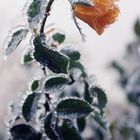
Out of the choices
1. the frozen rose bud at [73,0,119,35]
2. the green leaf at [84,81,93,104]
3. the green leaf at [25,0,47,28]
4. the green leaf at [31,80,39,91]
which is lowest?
the green leaf at [84,81,93,104]

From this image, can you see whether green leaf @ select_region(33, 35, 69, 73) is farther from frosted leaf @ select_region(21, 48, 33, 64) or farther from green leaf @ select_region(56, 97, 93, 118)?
frosted leaf @ select_region(21, 48, 33, 64)

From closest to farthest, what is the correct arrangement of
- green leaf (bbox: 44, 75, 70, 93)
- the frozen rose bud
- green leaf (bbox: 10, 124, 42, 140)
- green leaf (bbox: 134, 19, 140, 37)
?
1. the frozen rose bud
2. green leaf (bbox: 44, 75, 70, 93)
3. green leaf (bbox: 10, 124, 42, 140)
4. green leaf (bbox: 134, 19, 140, 37)

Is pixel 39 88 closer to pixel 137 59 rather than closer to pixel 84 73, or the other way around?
pixel 84 73

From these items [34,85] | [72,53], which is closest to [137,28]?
[72,53]

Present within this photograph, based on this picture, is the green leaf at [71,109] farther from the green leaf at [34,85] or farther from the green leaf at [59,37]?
the green leaf at [59,37]

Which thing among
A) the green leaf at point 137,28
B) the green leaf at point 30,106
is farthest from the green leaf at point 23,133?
the green leaf at point 137,28

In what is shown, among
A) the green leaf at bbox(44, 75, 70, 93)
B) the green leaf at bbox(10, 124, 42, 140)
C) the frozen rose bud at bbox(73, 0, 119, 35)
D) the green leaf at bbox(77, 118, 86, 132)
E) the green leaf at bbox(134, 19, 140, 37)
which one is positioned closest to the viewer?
the frozen rose bud at bbox(73, 0, 119, 35)

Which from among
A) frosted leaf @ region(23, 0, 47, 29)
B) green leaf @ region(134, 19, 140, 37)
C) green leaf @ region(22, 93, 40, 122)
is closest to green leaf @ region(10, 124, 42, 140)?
green leaf @ region(22, 93, 40, 122)
